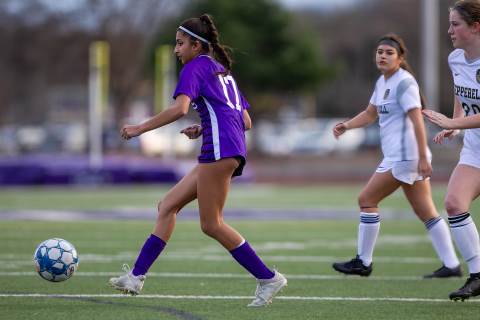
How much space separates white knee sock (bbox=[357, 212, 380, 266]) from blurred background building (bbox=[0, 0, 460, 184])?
734 inches


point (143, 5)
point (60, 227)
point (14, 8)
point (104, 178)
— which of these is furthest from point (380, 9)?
point (60, 227)

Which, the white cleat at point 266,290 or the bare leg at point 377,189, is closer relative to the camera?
the white cleat at point 266,290

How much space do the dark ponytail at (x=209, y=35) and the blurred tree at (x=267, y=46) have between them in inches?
1399

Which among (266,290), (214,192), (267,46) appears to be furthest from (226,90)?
(267,46)

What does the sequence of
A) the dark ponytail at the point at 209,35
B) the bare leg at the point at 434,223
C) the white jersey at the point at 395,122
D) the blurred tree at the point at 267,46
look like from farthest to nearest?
the blurred tree at the point at 267,46 → the bare leg at the point at 434,223 → the white jersey at the point at 395,122 → the dark ponytail at the point at 209,35

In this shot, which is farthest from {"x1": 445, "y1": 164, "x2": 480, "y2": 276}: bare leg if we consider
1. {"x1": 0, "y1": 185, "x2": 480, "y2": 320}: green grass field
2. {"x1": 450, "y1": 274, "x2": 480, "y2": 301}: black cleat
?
{"x1": 0, "y1": 185, "x2": 480, "y2": 320}: green grass field

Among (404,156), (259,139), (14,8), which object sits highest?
(14,8)

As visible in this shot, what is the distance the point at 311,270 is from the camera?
417 inches

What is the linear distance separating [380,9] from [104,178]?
43.4 metres

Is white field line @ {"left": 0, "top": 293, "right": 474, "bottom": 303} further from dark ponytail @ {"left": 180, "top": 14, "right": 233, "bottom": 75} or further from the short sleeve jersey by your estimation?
dark ponytail @ {"left": 180, "top": 14, "right": 233, "bottom": 75}

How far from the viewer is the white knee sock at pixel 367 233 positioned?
948 centimetres

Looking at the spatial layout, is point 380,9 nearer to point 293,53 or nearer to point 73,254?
point 293,53

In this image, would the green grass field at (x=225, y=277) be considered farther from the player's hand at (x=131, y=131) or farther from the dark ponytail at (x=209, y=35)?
the dark ponytail at (x=209, y=35)

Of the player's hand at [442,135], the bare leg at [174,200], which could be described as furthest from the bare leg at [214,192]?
the player's hand at [442,135]
